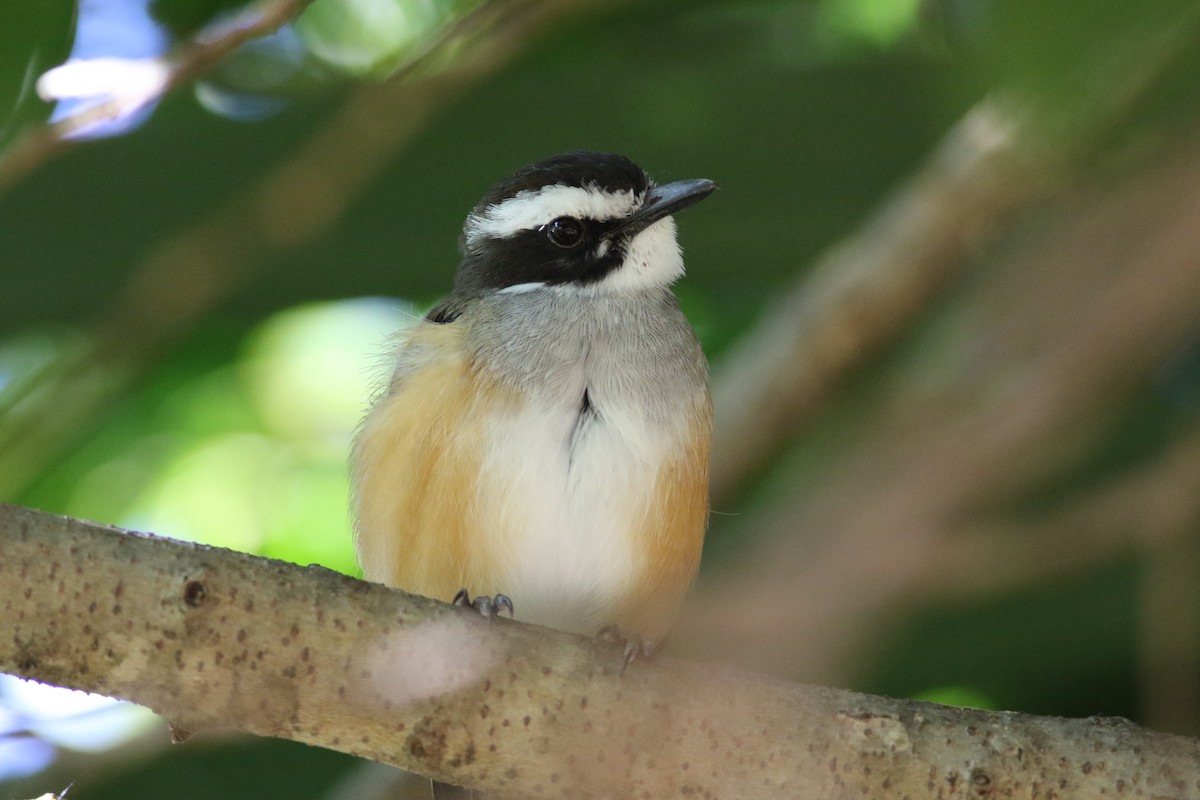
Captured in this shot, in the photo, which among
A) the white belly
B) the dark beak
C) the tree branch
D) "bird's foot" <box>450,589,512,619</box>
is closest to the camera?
the tree branch

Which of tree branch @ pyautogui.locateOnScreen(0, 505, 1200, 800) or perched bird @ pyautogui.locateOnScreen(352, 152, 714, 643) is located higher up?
perched bird @ pyautogui.locateOnScreen(352, 152, 714, 643)

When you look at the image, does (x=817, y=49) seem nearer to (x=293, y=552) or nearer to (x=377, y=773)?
(x=293, y=552)

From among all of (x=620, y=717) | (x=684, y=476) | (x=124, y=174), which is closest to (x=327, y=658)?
(x=620, y=717)

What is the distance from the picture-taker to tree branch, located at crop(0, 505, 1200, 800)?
3.10 metres

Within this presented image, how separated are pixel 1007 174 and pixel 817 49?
1490 mm

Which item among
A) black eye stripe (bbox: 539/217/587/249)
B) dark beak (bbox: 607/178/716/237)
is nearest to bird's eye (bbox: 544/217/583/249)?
black eye stripe (bbox: 539/217/587/249)

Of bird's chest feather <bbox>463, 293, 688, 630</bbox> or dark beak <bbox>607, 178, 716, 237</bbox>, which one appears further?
dark beak <bbox>607, 178, 716, 237</bbox>

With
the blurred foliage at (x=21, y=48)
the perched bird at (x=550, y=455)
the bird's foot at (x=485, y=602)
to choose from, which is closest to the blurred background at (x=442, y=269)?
the perched bird at (x=550, y=455)

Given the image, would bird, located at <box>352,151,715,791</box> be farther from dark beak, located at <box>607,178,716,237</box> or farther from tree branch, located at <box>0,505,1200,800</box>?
tree branch, located at <box>0,505,1200,800</box>

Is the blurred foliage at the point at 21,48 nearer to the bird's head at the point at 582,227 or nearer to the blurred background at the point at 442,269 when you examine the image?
the blurred background at the point at 442,269

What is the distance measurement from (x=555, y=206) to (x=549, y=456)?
1340mm

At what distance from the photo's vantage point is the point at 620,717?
11.1 ft

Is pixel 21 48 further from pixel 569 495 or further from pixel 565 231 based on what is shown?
pixel 565 231

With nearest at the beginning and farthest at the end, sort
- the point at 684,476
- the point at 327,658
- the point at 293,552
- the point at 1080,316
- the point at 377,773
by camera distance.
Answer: the point at 1080,316, the point at 327,658, the point at 684,476, the point at 377,773, the point at 293,552
